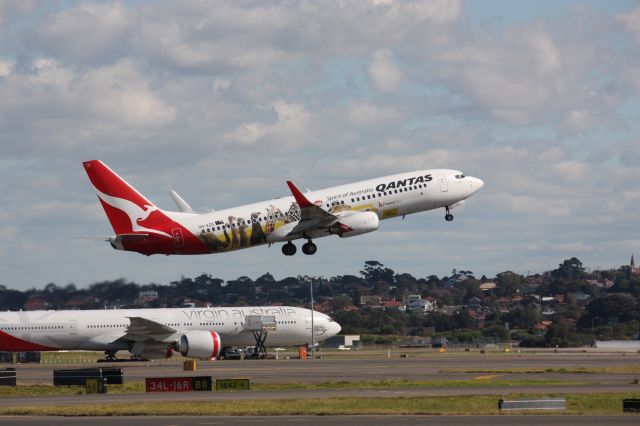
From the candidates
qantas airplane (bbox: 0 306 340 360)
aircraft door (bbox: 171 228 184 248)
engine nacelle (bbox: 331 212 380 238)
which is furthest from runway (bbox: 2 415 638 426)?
qantas airplane (bbox: 0 306 340 360)

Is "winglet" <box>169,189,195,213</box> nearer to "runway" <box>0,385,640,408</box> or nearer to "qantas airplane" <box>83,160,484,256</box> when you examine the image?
"qantas airplane" <box>83,160,484,256</box>

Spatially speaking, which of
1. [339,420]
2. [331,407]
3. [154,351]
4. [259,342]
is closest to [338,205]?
[154,351]

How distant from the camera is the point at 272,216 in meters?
86.8

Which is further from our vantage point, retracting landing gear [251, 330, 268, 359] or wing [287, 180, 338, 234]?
retracting landing gear [251, 330, 268, 359]

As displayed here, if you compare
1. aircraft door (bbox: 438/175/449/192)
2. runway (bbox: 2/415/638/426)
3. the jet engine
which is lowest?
runway (bbox: 2/415/638/426)

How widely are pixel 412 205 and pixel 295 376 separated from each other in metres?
14.9

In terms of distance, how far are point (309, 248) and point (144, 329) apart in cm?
2196

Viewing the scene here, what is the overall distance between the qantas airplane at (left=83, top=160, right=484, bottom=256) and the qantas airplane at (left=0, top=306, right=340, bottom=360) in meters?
16.0

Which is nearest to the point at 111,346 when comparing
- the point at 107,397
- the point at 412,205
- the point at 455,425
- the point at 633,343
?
the point at 412,205

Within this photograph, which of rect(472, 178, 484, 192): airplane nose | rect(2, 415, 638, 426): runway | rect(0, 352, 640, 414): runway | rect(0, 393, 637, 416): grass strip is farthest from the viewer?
rect(472, 178, 484, 192): airplane nose

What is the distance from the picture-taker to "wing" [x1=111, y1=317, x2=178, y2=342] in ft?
338

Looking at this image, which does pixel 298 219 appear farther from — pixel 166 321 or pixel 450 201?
pixel 166 321

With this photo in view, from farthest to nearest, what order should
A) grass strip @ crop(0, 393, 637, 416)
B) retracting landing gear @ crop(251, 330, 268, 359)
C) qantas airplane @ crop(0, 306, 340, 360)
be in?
1. retracting landing gear @ crop(251, 330, 268, 359)
2. qantas airplane @ crop(0, 306, 340, 360)
3. grass strip @ crop(0, 393, 637, 416)

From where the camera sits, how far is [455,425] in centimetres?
5059
